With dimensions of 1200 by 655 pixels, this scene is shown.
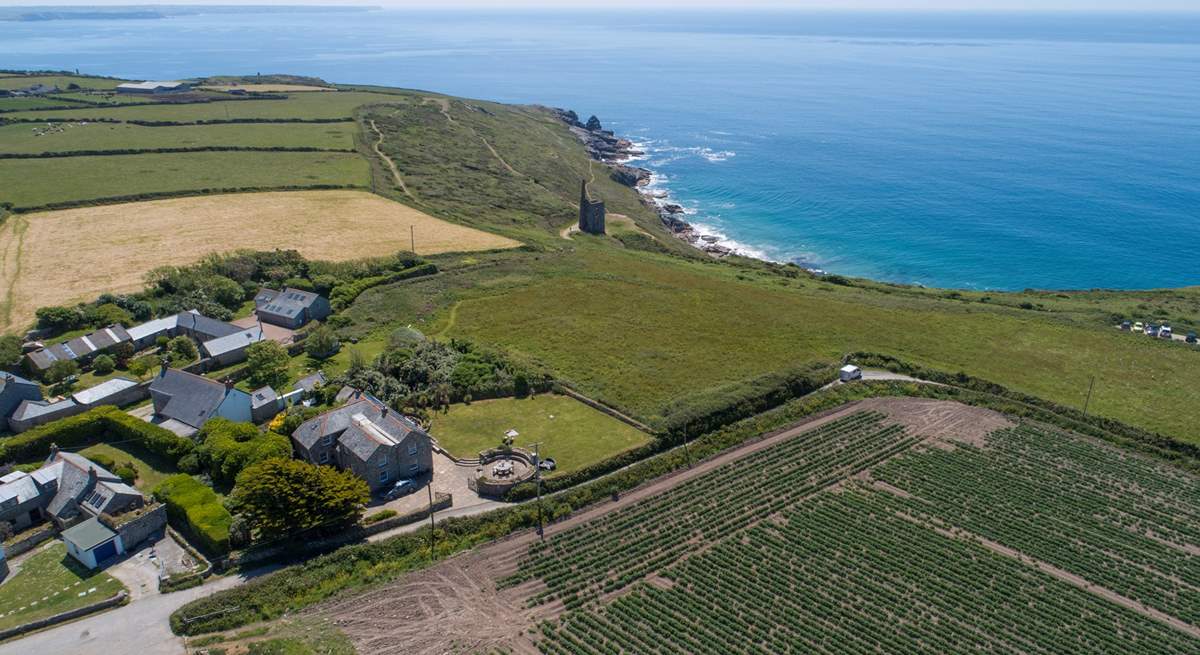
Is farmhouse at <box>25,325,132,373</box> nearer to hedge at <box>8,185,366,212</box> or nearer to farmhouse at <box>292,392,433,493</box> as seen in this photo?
farmhouse at <box>292,392,433,493</box>

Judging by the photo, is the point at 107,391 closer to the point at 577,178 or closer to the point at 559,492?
the point at 559,492

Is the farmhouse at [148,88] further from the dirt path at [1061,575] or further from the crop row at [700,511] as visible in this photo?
the dirt path at [1061,575]

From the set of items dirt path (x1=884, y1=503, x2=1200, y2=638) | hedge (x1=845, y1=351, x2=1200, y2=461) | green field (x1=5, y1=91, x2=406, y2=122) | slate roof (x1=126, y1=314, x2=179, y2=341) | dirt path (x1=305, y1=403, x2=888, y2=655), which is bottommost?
dirt path (x1=305, y1=403, x2=888, y2=655)

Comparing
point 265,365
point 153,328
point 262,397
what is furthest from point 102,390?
point 262,397

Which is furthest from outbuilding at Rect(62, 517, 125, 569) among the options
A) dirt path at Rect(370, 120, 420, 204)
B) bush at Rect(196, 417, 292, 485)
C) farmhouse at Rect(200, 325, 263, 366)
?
dirt path at Rect(370, 120, 420, 204)

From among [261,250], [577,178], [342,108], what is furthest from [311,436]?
[342,108]

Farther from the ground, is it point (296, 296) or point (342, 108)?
point (342, 108)
